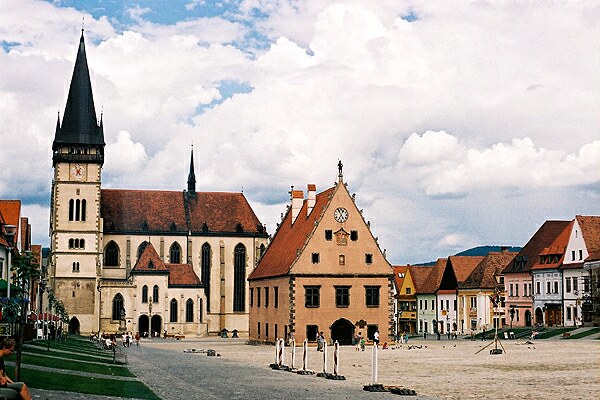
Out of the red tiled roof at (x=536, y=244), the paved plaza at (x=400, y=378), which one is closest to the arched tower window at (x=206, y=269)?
the red tiled roof at (x=536, y=244)

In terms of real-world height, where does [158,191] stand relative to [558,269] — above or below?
above

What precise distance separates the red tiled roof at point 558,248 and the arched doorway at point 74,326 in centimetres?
5880

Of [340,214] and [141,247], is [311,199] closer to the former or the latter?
[340,214]

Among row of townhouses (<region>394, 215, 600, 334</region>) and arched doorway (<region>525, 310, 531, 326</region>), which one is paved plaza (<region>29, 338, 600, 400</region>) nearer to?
row of townhouses (<region>394, 215, 600, 334</region>)

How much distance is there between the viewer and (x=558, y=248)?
103 meters

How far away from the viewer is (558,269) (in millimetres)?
100562

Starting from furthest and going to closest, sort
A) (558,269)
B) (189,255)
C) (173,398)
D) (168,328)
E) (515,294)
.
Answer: (189,255) → (168,328) → (515,294) → (558,269) → (173,398)

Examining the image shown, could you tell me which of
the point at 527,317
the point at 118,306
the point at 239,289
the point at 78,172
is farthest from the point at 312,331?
the point at 78,172

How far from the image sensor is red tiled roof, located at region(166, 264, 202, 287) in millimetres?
119750

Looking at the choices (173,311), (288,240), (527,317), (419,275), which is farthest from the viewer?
(419,275)

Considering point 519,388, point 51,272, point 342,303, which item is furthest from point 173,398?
point 51,272

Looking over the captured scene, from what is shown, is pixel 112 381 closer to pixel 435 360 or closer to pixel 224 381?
pixel 224 381

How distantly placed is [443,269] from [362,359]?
78750 mm

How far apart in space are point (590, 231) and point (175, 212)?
5963 centimetres
